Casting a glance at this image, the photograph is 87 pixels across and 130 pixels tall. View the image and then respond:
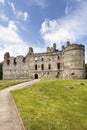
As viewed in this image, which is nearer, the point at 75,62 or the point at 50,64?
the point at 75,62

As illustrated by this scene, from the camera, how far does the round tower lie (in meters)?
72.2

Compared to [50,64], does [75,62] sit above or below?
above

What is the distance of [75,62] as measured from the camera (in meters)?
72.1

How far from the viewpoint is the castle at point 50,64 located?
72.8 m

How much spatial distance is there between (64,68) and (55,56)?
7.67 m

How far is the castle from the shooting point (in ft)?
239

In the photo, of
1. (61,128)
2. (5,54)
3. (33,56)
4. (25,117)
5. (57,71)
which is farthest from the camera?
(5,54)

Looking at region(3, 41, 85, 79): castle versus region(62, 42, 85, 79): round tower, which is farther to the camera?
region(3, 41, 85, 79): castle

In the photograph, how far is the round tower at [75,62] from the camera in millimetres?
72188

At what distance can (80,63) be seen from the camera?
72062mm

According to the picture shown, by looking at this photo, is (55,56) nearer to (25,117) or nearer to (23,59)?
(23,59)

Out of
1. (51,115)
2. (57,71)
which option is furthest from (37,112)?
(57,71)

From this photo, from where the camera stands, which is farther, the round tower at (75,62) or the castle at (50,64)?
the castle at (50,64)

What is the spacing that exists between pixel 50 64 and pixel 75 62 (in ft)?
44.3
